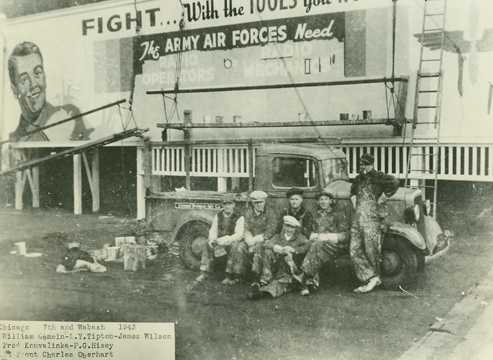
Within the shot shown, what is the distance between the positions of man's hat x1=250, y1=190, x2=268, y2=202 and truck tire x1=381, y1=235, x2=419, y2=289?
27.5 inches

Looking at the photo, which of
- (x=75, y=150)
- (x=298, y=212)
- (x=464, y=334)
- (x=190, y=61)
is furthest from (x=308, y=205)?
(x=75, y=150)

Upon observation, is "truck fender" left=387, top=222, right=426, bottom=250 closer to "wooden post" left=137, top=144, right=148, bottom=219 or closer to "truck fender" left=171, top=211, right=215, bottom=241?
"truck fender" left=171, top=211, right=215, bottom=241

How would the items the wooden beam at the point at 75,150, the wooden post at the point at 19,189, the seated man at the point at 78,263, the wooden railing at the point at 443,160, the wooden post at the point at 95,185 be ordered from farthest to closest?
the wooden post at the point at 95,185
the wooden post at the point at 19,189
the wooden beam at the point at 75,150
the seated man at the point at 78,263
the wooden railing at the point at 443,160

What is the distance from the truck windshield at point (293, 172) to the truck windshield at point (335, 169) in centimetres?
8

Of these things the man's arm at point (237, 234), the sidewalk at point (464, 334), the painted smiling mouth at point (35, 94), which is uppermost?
the painted smiling mouth at point (35, 94)

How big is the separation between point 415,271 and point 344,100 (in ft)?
3.20

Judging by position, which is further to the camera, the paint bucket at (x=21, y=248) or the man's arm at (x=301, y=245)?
the paint bucket at (x=21, y=248)

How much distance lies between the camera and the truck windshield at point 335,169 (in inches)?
108

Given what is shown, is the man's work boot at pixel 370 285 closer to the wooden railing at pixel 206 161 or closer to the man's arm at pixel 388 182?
the man's arm at pixel 388 182

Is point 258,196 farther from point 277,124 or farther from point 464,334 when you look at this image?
point 464,334

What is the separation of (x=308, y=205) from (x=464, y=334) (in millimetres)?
984

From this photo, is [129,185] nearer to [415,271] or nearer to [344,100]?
[344,100]

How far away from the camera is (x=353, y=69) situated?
2.65m

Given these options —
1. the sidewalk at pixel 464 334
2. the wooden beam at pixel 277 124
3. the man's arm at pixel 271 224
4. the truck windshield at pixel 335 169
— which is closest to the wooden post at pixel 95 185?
the wooden beam at pixel 277 124
